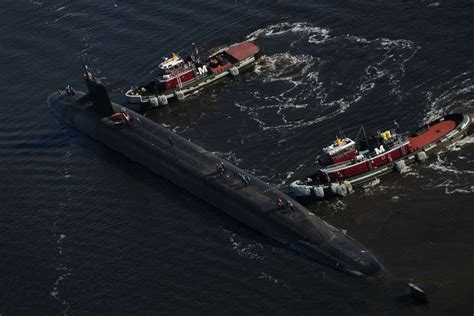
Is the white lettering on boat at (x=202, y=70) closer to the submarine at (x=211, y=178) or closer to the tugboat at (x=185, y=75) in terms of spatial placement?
the tugboat at (x=185, y=75)

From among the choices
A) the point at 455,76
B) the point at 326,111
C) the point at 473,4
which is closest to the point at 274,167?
the point at 326,111

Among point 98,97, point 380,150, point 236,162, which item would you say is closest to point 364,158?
point 380,150

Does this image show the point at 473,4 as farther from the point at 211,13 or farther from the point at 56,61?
the point at 56,61

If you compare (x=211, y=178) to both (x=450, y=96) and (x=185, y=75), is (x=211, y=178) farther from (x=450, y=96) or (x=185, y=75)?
(x=450, y=96)

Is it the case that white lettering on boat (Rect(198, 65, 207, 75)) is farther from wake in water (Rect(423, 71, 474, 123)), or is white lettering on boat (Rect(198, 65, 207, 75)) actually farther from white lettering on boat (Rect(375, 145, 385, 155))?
white lettering on boat (Rect(375, 145, 385, 155))

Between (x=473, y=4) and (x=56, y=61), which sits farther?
(x=56, y=61)

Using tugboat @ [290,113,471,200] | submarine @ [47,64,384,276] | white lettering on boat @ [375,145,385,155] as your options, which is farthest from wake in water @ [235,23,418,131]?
white lettering on boat @ [375,145,385,155]

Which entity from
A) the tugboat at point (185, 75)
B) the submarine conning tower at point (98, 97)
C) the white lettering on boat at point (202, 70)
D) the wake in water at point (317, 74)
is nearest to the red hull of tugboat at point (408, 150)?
the wake in water at point (317, 74)
